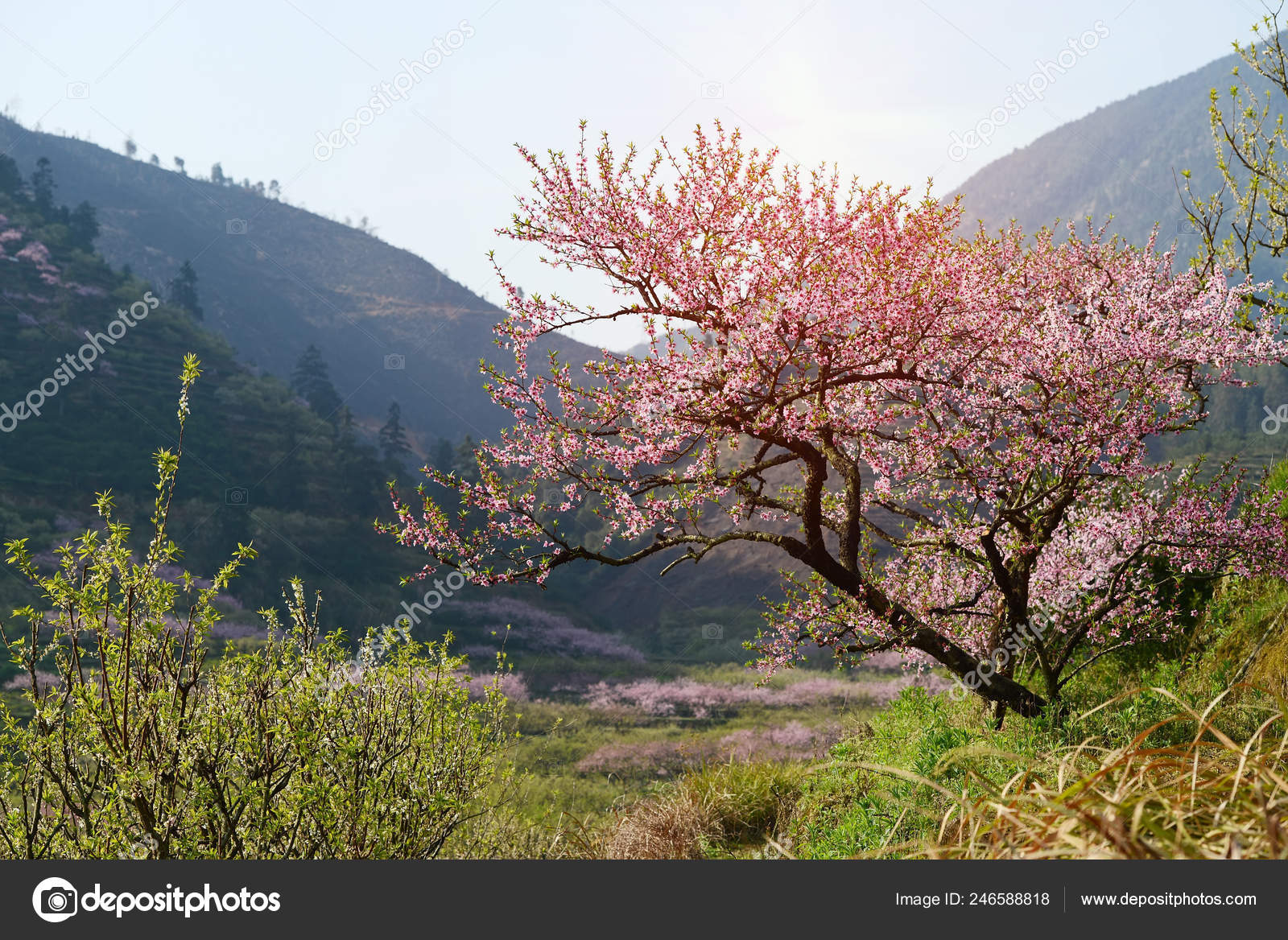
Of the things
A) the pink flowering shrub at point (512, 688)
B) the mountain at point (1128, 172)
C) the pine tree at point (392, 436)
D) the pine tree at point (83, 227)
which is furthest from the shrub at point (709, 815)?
the mountain at point (1128, 172)

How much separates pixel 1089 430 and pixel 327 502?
97.6 feet

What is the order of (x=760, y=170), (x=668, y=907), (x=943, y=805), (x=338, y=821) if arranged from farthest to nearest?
(x=760, y=170), (x=943, y=805), (x=338, y=821), (x=668, y=907)

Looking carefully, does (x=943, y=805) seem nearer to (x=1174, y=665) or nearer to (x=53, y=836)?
(x=53, y=836)

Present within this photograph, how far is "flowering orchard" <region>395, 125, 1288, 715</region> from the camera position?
5789mm

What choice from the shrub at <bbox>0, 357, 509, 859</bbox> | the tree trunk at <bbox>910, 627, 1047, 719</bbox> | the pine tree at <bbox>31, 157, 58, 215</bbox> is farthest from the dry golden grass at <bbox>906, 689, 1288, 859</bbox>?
the pine tree at <bbox>31, 157, 58, 215</bbox>

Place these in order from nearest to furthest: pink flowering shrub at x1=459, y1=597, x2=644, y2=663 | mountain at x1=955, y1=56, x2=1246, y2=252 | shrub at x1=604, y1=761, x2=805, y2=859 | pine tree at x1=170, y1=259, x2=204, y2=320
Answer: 1. shrub at x1=604, y1=761, x2=805, y2=859
2. pink flowering shrub at x1=459, y1=597, x2=644, y2=663
3. pine tree at x1=170, y1=259, x2=204, y2=320
4. mountain at x1=955, y1=56, x2=1246, y2=252

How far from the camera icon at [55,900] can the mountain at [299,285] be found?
62329 mm

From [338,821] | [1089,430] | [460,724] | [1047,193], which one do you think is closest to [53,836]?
[338,821]

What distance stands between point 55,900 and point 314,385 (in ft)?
163

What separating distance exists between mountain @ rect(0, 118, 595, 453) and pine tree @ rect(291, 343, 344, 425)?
14516mm

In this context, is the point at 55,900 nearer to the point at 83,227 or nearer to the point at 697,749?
the point at 697,749

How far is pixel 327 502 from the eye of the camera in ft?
105

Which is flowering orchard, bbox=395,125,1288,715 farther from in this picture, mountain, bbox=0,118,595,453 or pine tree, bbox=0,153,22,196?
mountain, bbox=0,118,595,453

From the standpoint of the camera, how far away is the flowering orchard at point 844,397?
5789 millimetres
